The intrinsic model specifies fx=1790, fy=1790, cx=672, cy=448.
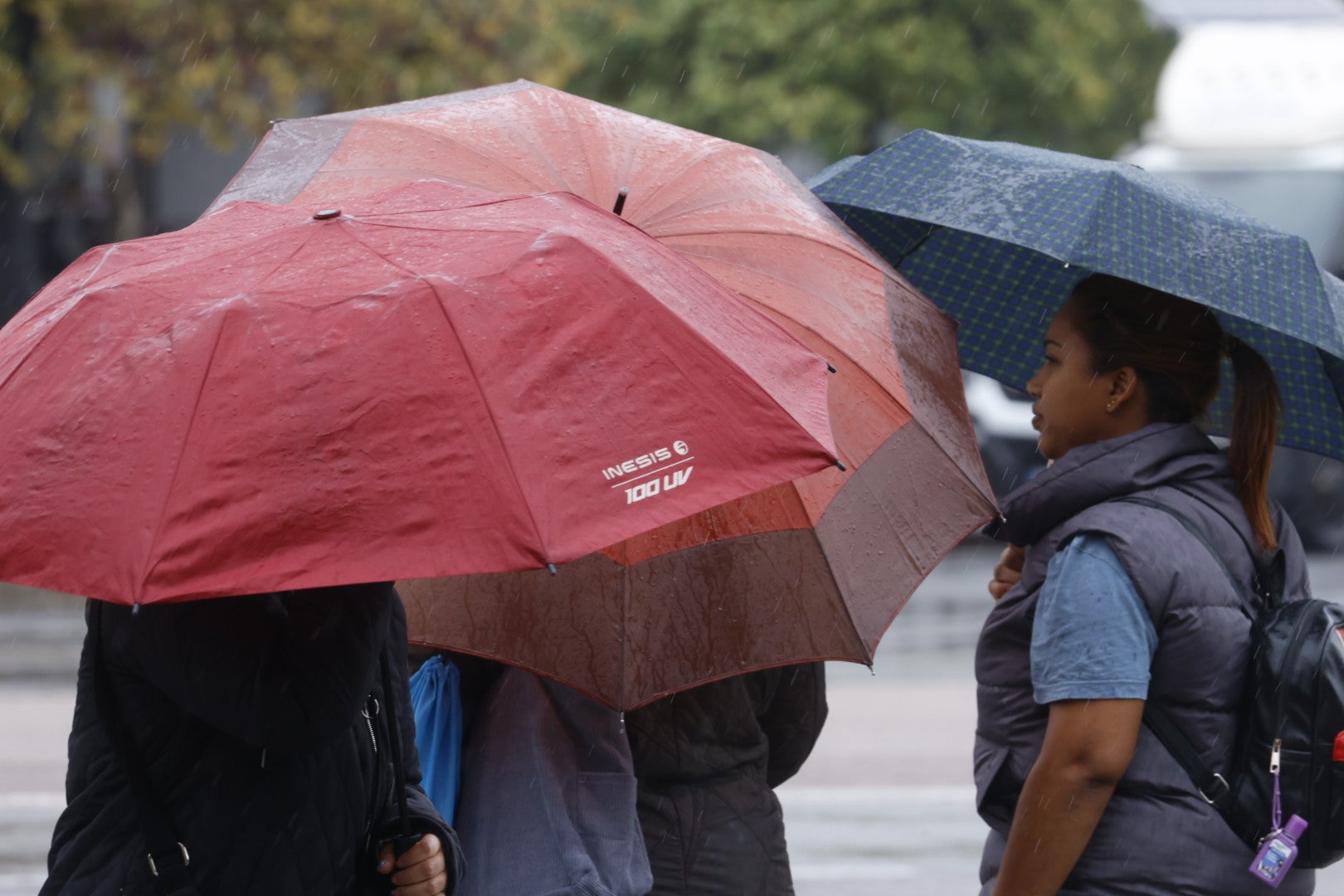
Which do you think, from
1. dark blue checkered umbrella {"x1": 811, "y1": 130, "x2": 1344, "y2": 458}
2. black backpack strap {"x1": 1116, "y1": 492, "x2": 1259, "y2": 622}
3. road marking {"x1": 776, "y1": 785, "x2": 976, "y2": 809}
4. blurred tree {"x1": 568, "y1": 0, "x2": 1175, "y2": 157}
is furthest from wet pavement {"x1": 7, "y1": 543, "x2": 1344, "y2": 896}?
blurred tree {"x1": 568, "y1": 0, "x2": 1175, "y2": 157}

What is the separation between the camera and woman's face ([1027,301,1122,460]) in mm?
3090

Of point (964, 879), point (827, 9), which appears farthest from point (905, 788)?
point (827, 9)

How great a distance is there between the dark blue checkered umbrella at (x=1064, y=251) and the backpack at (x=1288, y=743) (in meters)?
0.50

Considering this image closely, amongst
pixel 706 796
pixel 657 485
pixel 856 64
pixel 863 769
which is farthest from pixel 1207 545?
pixel 856 64

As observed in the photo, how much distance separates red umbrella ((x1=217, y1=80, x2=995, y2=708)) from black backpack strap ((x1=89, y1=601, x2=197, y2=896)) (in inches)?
22.8

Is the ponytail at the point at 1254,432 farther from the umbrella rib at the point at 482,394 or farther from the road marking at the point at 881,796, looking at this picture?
the road marking at the point at 881,796

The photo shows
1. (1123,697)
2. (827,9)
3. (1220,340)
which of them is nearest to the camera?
(1123,697)

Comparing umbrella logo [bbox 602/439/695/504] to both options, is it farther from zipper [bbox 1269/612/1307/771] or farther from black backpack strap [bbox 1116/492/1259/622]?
zipper [bbox 1269/612/1307/771]

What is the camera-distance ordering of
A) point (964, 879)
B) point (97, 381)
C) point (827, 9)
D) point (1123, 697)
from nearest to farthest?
point (97, 381)
point (1123, 697)
point (964, 879)
point (827, 9)

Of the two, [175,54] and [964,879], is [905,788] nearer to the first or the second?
[964,879]

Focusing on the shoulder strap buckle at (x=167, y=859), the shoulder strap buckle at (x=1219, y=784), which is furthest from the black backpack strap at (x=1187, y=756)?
the shoulder strap buckle at (x=167, y=859)

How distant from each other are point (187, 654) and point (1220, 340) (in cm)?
184

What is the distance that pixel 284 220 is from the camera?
2.60 meters

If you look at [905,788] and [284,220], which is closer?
[284,220]
